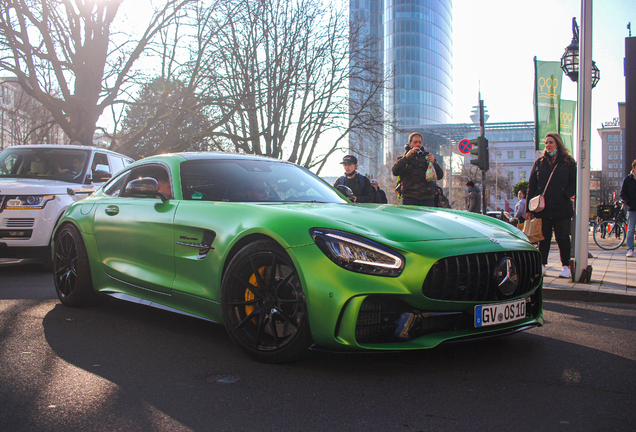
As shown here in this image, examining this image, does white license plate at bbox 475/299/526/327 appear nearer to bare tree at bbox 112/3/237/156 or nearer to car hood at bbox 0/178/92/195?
car hood at bbox 0/178/92/195

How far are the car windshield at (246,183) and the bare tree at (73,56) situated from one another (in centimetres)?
1556

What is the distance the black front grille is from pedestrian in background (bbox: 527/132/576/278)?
3930 millimetres

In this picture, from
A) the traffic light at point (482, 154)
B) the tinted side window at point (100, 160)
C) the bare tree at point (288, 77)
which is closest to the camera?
the tinted side window at point (100, 160)

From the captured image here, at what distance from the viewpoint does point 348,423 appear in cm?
254

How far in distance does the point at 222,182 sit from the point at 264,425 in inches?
91.4

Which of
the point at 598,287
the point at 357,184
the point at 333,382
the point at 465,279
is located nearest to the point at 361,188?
the point at 357,184

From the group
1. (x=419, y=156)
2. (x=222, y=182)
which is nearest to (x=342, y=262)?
(x=222, y=182)

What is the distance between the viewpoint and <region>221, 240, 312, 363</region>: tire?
3.29 m

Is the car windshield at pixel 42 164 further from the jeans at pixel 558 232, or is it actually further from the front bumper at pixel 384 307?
the front bumper at pixel 384 307

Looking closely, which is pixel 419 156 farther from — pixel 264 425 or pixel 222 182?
pixel 264 425

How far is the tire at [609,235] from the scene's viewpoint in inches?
549

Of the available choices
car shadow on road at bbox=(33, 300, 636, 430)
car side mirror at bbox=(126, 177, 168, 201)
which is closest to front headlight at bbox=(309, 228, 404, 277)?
car shadow on road at bbox=(33, 300, 636, 430)

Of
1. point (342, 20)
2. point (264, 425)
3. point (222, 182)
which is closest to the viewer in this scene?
point (264, 425)

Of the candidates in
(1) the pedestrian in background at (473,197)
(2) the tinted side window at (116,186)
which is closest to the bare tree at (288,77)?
(1) the pedestrian in background at (473,197)
